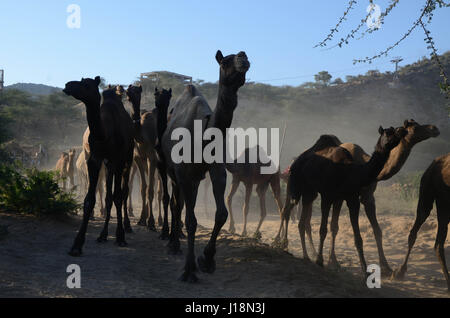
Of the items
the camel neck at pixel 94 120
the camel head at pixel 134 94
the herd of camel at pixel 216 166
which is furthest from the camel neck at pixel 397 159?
the camel head at pixel 134 94

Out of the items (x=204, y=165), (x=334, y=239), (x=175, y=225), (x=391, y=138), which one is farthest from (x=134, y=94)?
(x=391, y=138)

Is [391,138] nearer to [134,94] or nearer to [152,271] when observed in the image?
[152,271]

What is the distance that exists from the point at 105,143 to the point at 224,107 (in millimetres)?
2509

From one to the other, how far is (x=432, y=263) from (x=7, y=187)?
362 inches

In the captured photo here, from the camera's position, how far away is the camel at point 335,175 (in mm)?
6750

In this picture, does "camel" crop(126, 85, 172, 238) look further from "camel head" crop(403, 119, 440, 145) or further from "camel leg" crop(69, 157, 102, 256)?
"camel head" crop(403, 119, 440, 145)

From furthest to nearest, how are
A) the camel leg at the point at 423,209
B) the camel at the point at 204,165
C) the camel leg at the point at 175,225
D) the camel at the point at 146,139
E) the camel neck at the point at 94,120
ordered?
the camel at the point at 146,139, the camel leg at the point at 423,209, the camel leg at the point at 175,225, the camel neck at the point at 94,120, the camel at the point at 204,165

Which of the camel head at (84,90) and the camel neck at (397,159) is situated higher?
the camel head at (84,90)

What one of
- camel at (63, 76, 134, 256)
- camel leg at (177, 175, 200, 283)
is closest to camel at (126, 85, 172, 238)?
camel at (63, 76, 134, 256)

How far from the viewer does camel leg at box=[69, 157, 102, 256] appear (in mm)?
6512

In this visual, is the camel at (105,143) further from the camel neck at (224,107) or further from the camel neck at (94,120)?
the camel neck at (224,107)

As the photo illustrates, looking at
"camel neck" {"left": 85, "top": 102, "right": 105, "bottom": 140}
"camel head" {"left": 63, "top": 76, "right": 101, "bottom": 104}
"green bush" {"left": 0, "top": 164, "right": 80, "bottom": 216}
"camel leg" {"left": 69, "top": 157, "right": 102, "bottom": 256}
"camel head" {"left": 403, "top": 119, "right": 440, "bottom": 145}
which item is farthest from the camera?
"green bush" {"left": 0, "top": 164, "right": 80, "bottom": 216}

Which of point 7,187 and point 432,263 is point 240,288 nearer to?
point 7,187
